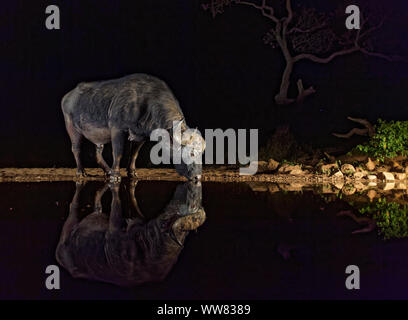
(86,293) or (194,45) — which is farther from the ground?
(194,45)

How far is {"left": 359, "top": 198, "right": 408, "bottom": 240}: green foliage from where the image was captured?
590 cm

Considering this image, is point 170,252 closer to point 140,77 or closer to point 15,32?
point 140,77

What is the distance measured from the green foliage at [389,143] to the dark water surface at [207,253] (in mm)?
4345

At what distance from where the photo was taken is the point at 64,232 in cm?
586

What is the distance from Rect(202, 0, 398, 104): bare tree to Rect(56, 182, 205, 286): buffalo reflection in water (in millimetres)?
8106

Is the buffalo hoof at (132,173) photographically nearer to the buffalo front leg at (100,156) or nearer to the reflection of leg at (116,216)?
the buffalo front leg at (100,156)

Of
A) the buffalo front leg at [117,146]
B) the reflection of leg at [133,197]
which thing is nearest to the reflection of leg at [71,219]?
the reflection of leg at [133,197]

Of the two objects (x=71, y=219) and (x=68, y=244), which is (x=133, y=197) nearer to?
(x=71, y=219)

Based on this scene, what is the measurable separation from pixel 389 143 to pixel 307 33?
4.17 metres

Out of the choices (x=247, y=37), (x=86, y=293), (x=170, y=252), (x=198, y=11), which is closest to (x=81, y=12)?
(x=198, y=11)

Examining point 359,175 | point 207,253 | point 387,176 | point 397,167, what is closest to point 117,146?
point 359,175

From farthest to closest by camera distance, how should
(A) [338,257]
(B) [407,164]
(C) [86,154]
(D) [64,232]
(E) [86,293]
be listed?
(C) [86,154] → (B) [407,164] → (D) [64,232] → (A) [338,257] → (E) [86,293]

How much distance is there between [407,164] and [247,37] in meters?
5.45

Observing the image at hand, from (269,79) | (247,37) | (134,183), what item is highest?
(247,37)
